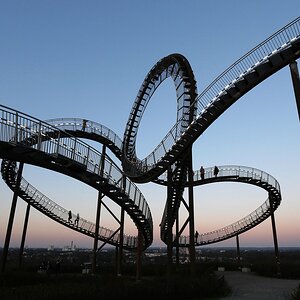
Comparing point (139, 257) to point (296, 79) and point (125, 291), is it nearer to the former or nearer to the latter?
point (125, 291)

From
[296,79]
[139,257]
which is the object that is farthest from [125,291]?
[139,257]

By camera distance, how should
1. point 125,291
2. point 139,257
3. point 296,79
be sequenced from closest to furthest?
1. point 296,79
2. point 125,291
3. point 139,257

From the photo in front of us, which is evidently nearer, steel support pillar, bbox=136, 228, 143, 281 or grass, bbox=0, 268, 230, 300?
grass, bbox=0, 268, 230, 300

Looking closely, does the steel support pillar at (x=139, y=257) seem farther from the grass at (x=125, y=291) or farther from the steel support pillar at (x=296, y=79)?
the steel support pillar at (x=296, y=79)

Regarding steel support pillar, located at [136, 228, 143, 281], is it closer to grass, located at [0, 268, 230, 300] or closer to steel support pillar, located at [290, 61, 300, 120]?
grass, located at [0, 268, 230, 300]

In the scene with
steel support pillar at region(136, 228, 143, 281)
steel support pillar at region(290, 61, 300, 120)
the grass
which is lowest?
the grass

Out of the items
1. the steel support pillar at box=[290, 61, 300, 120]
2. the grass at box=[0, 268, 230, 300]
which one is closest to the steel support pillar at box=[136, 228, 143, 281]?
the grass at box=[0, 268, 230, 300]

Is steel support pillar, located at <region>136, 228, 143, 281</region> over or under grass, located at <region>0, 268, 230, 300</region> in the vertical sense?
over

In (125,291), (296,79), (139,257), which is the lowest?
(125,291)

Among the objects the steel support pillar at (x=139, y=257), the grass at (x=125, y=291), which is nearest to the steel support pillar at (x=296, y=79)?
the grass at (x=125, y=291)

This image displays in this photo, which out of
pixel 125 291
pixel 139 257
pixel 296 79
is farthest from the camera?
pixel 139 257

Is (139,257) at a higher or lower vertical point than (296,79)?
lower

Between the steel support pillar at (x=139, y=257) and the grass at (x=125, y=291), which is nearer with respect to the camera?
the grass at (x=125, y=291)
